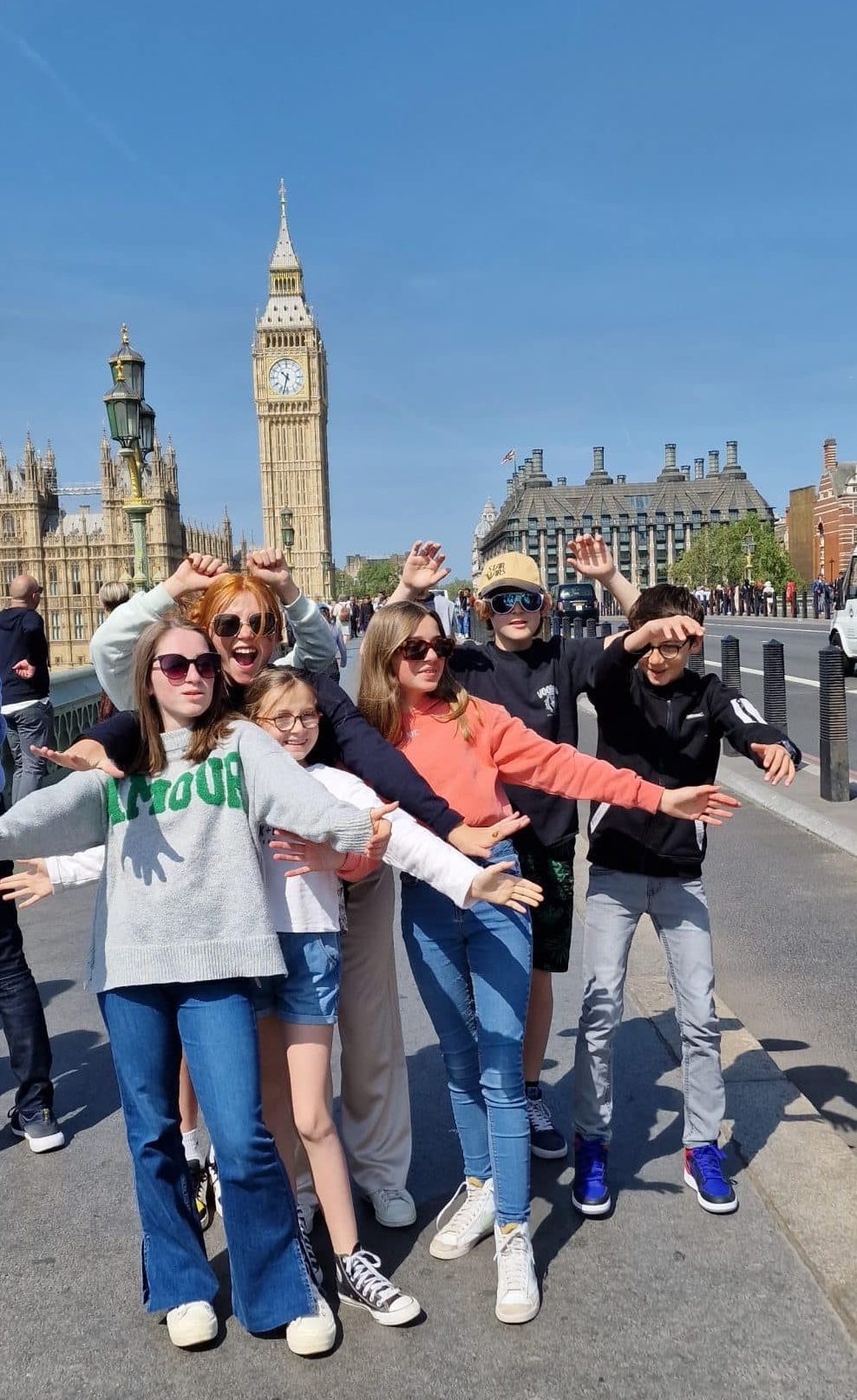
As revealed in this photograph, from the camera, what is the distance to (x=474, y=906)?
3.22 metres

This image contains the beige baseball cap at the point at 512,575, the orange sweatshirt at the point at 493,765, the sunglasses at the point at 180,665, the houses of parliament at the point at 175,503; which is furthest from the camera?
the houses of parliament at the point at 175,503

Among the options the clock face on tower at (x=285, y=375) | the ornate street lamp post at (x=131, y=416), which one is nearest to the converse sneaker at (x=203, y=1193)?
the ornate street lamp post at (x=131, y=416)

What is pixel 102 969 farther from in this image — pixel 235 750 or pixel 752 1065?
pixel 752 1065

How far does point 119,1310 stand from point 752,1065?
2.37 m

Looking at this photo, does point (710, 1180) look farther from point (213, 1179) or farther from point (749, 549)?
point (749, 549)

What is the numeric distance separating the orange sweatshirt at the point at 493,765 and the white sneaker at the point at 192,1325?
1.38 m

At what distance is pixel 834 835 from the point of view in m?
8.38

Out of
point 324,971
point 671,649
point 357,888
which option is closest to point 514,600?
point 671,649

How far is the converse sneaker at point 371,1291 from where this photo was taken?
2.95 metres

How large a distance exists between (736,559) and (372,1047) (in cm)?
8547

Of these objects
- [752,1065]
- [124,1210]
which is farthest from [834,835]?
[124,1210]

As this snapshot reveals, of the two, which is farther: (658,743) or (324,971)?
(658,743)

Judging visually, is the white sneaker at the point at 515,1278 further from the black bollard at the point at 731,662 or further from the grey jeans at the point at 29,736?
the black bollard at the point at 731,662

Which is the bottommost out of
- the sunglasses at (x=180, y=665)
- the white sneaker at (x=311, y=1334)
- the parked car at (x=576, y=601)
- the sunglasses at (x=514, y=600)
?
the white sneaker at (x=311, y=1334)
